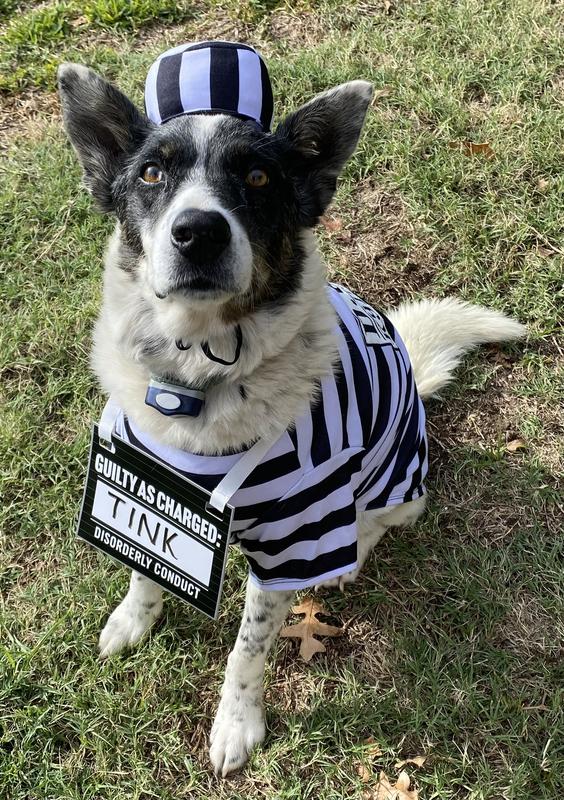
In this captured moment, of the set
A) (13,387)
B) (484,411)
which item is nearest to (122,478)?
(13,387)

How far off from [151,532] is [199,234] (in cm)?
108

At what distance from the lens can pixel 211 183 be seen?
7.27 feet

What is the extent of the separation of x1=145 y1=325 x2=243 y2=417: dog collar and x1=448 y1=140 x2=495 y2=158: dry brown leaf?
9.20ft

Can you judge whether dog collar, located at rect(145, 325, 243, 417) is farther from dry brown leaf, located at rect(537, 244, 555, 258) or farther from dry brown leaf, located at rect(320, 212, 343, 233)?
dry brown leaf, located at rect(537, 244, 555, 258)

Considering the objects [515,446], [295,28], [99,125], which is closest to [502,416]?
[515,446]

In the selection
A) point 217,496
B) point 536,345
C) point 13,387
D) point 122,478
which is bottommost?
point 13,387

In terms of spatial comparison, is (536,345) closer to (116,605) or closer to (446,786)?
(446,786)

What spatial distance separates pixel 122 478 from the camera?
254cm

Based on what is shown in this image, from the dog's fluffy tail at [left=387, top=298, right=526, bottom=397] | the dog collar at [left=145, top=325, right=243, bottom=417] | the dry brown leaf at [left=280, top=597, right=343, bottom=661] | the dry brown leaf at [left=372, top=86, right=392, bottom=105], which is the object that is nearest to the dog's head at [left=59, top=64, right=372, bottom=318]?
the dog collar at [left=145, top=325, right=243, bottom=417]

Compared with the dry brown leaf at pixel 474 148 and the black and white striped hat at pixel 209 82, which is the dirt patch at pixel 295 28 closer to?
the dry brown leaf at pixel 474 148

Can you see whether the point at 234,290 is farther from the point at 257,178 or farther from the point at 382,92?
the point at 382,92

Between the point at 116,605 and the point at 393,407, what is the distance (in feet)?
5.12

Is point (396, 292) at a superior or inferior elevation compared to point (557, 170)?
inferior

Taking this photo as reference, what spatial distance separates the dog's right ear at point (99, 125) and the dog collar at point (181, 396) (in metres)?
0.64
